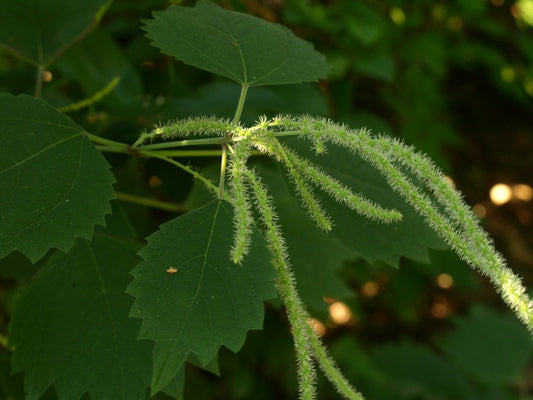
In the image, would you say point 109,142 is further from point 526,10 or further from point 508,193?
point 508,193

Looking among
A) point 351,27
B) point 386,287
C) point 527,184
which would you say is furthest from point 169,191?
point 527,184

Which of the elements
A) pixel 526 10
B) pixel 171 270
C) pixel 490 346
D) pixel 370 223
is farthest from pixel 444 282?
pixel 171 270

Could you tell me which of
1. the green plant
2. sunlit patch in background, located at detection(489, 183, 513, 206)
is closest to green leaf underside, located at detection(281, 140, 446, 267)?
the green plant

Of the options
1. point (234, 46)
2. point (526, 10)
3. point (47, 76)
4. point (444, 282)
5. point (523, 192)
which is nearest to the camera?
point (234, 46)

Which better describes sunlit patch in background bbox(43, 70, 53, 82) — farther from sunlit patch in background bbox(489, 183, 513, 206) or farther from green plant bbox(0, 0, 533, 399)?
sunlit patch in background bbox(489, 183, 513, 206)

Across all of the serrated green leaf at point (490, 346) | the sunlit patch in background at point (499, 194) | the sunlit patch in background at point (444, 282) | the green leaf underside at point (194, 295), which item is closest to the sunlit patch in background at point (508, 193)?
the sunlit patch in background at point (499, 194)

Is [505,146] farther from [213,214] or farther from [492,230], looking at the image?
[213,214]
